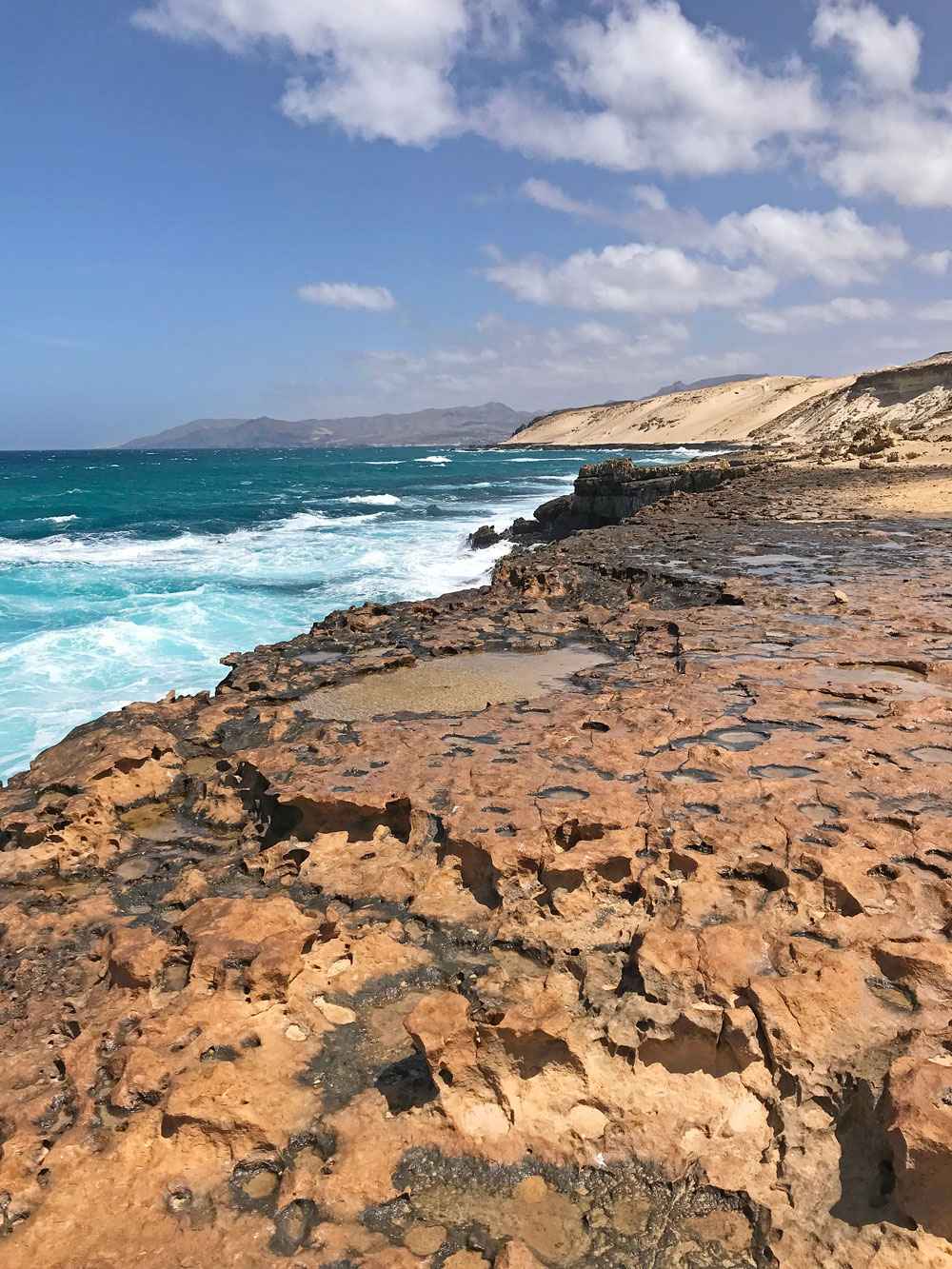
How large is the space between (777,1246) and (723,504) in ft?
42.6

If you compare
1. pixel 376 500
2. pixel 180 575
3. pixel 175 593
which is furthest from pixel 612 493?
pixel 376 500

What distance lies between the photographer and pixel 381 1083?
93.4 inches

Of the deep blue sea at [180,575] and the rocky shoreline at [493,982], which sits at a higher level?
the rocky shoreline at [493,982]

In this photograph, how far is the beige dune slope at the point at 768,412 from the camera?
35.5m

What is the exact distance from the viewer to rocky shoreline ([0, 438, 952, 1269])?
1979mm

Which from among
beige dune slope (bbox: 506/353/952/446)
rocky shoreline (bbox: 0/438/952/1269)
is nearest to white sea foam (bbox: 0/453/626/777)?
rocky shoreline (bbox: 0/438/952/1269)

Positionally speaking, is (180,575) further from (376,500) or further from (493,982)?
(376,500)

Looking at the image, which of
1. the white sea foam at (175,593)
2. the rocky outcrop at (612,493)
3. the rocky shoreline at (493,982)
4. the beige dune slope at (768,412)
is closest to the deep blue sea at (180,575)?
the white sea foam at (175,593)

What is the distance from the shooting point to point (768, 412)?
66.7 metres

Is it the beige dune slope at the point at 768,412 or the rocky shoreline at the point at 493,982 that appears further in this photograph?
the beige dune slope at the point at 768,412

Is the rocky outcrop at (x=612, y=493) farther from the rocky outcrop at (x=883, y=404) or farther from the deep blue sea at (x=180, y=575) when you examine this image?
the rocky outcrop at (x=883, y=404)

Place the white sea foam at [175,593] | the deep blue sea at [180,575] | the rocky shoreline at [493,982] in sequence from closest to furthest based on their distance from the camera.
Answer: the rocky shoreline at [493,982] < the white sea foam at [175,593] < the deep blue sea at [180,575]

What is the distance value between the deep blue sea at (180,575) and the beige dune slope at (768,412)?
15.2 m

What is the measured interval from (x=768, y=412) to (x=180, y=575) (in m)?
60.7
